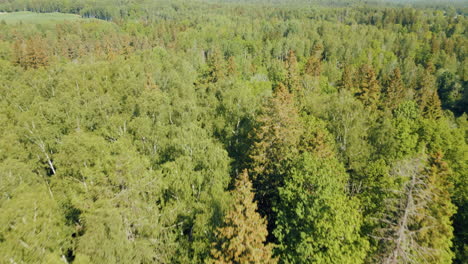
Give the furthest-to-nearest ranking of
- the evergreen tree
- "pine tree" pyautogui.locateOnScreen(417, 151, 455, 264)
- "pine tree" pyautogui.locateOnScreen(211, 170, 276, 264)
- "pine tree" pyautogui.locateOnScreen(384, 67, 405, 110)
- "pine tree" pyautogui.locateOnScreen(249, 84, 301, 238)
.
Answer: "pine tree" pyautogui.locateOnScreen(384, 67, 405, 110) < "pine tree" pyautogui.locateOnScreen(249, 84, 301, 238) < the evergreen tree < "pine tree" pyautogui.locateOnScreen(417, 151, 455, 264) < "pine tree" pyautogui.locateOnScreen(211, 170, 276, 264)

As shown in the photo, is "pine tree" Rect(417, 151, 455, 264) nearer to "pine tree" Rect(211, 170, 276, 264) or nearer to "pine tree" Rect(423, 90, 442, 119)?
"pine tree" Rect(211, 170, 276, 264)

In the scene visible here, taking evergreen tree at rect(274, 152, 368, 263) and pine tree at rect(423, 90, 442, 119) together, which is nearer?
evergreen tree at rect(274, 152, 368, 263)

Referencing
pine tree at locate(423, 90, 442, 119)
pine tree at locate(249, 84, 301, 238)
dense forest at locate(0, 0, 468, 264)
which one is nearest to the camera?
dense forest at locate(0, 0, 468, 264)

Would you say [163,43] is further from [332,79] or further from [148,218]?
[148,218]

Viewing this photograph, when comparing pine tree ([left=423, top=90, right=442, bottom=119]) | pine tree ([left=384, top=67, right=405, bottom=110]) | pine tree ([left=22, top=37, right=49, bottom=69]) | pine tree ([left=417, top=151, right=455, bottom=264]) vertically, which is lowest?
pine tree ([left=423, top=90, right=442, bottom=119])

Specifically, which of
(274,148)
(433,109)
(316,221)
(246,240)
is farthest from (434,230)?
(433,109)

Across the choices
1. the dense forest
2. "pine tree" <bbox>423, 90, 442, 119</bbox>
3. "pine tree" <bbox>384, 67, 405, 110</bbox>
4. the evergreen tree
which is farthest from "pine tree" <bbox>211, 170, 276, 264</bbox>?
"pine tree" <bbox>423, 90, 442, 119</bbox>

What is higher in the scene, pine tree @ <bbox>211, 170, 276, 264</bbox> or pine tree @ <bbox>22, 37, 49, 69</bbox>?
pine tree @ <bbox>22, 37, 49, 69</bbox>

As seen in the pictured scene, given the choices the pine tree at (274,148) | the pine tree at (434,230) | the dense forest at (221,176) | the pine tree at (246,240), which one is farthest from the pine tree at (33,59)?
the pine tree at (434,230)

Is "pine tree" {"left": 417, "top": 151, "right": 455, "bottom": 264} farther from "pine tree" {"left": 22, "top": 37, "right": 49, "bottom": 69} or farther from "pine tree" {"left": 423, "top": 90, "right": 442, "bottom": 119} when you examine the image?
"pine tree" {"left": 22, "top": 37, "right": 49, "bottom": 69}

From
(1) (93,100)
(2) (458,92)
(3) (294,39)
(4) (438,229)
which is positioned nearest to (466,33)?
(2) (458,92)

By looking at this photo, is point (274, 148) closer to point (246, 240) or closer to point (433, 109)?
point (246, 240)
